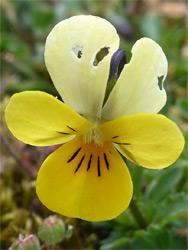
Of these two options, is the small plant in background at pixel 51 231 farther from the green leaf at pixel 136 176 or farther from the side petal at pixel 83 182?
the green leaf at pixel 136 176

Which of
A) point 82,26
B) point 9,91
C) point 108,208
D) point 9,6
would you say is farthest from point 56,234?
point 9,6

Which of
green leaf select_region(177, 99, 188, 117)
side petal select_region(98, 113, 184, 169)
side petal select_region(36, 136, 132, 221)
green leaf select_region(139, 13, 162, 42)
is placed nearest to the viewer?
side petal select_region(98, 113, 184, 169)

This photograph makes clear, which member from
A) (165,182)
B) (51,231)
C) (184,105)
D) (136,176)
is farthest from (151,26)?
(51,231)

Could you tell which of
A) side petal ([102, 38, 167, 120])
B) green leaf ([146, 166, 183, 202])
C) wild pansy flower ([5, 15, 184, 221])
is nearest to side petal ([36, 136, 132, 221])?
wild pansy flower ([5, 15, 184, 221])

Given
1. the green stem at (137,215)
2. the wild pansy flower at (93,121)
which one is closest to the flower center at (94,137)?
the wild pansy flower at (93,121)

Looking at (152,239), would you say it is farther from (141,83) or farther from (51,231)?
(141,83)

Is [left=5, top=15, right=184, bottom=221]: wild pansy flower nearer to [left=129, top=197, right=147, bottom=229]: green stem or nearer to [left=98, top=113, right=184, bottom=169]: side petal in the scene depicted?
[left=98, top=113, right=184, bottom=169]: side petal
